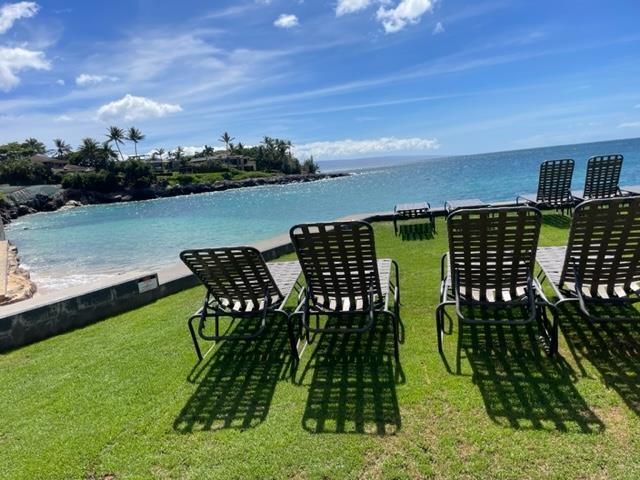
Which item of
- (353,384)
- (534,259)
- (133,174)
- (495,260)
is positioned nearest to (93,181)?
(133,174)

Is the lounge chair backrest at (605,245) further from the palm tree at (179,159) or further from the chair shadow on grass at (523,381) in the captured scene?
the palm tree at (179,159)

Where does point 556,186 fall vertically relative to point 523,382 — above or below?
above

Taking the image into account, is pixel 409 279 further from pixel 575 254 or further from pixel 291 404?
pixel 291 404

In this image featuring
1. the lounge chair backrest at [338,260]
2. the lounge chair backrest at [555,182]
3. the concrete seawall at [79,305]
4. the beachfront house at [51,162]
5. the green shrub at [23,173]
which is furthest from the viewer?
the beachfront house at [51,162]

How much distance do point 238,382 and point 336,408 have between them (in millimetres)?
1035

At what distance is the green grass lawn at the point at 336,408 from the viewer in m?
2.56

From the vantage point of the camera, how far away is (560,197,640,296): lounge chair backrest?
3.22m

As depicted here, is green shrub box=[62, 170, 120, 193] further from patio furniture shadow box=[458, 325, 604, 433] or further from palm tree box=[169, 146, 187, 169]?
patio furniture shadow box=[458, 325, 604, 433]

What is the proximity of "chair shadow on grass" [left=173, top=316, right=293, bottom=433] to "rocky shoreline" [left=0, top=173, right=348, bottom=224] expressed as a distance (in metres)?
62.4

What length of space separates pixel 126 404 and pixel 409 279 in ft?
13.5

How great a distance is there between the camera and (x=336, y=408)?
317 centimetres

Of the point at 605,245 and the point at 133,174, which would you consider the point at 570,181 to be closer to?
the point at 605,245

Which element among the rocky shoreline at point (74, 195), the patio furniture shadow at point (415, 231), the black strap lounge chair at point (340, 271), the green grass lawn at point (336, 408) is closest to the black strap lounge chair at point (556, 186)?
the patio furniture shadow at point (415, 231)

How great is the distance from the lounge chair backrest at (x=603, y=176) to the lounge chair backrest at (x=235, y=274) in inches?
350
